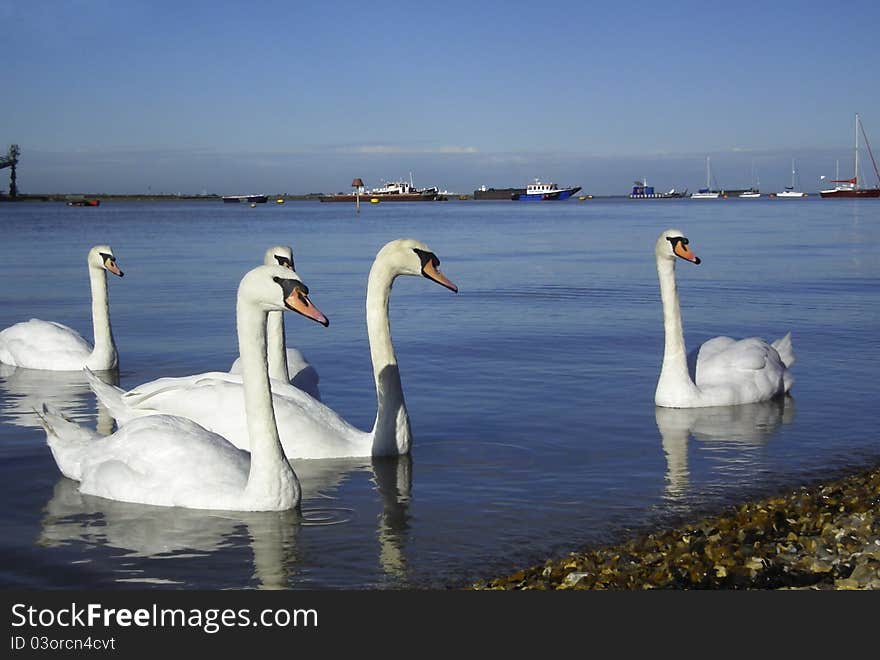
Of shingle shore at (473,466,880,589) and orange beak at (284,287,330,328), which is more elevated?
orange beak at (284,287,330,328)

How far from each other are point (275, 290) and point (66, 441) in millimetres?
2257

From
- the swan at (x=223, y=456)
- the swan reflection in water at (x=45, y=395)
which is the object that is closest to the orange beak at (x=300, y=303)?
the swan at (x=223, y=456)

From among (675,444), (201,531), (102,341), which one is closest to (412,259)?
(675,444)

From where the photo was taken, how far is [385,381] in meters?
8.93

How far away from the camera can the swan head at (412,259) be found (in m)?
8.90

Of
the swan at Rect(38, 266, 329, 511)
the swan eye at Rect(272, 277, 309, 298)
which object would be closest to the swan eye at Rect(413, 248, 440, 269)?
the swan at Rect(38, 266, 329, 511)

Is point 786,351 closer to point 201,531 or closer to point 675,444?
point 675,444

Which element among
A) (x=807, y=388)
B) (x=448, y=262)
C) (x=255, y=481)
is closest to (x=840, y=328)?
(x=807, y=388)

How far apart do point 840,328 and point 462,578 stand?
38.3 feet

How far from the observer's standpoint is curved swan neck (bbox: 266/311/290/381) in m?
10.3

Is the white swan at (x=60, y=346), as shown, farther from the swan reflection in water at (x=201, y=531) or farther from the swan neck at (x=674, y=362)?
the swan neck at (x=674, y=362)

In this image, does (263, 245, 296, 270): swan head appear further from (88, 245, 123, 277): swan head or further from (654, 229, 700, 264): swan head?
(88, 245, 123, 277): swan head

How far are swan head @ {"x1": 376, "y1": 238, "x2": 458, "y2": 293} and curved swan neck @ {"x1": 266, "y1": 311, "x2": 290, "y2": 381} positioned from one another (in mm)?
1590

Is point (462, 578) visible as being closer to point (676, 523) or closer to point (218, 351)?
point (676, 523)
